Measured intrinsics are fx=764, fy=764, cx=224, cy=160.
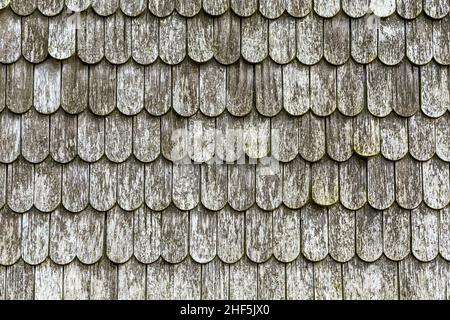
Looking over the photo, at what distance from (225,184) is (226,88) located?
0.46m

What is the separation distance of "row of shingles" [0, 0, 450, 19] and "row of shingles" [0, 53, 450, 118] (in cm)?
24

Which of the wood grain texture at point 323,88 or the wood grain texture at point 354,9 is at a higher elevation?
the wood grain texture at point 354,9

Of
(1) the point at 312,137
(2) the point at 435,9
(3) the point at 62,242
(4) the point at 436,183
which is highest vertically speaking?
(2) the point at 435,9

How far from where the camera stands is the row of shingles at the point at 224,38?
3629 millimetres

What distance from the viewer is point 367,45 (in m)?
3.67

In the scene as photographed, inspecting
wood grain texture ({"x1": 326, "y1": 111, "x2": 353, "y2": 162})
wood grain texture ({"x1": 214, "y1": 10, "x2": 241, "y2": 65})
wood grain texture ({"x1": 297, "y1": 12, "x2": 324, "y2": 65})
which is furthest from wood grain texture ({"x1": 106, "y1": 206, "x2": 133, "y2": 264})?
wood grain texture ({"x1": 297, "y1": 12, "x2": 324, "y2": 65})

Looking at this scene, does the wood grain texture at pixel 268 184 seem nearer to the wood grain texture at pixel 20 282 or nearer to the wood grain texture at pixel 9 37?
the wood grain texture at pixel 20 282

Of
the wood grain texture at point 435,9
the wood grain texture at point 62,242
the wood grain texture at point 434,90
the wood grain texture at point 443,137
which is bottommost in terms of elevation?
the wood grain texture at point 62,242

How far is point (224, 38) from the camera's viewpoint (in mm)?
3648

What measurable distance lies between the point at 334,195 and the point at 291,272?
42 centimetres

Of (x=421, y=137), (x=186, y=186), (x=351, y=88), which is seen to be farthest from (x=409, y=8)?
(x=186, y=186)

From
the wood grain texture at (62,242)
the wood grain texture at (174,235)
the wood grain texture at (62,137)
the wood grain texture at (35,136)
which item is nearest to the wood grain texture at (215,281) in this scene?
the wood grain texture at (174,235)

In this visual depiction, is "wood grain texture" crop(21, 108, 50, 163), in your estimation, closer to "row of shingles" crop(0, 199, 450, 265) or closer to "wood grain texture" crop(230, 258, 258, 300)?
"row of shingles" crop(0, 199, 450, 265)

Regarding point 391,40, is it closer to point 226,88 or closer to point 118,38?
point 226,88
